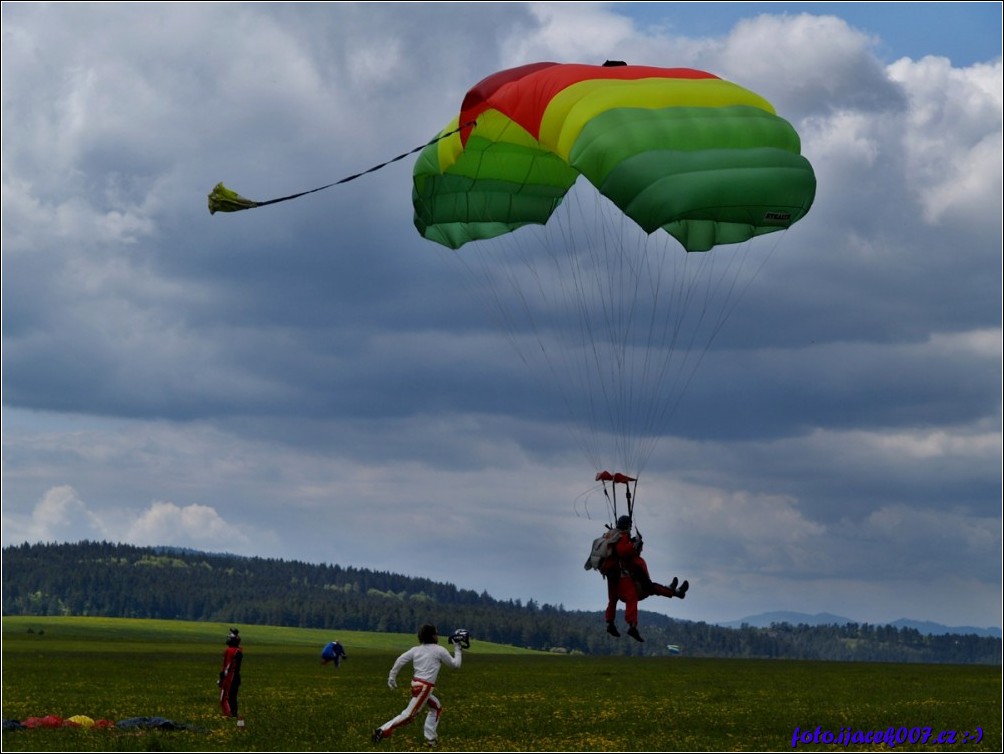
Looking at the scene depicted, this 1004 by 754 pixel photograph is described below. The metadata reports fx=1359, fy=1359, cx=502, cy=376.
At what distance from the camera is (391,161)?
25031 millimetres

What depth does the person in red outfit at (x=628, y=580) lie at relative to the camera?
23375 mm

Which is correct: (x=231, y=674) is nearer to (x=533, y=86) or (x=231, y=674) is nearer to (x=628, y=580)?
(x=628, y=580)

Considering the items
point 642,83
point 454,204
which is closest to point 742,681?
point 454,204

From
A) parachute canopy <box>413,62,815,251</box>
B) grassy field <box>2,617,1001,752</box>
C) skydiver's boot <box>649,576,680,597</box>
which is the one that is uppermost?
parachute canopy <box>413,62,815,251</box>

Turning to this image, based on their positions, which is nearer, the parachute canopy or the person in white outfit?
the person in white outfit

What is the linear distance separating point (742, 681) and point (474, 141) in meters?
34.1

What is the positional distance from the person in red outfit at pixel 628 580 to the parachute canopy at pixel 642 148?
536cm

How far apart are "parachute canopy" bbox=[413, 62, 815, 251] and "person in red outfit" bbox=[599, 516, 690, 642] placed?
17.6 ft

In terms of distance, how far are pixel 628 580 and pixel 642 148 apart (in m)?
7.42

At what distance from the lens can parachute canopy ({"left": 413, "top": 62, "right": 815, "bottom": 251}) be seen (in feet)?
73.5

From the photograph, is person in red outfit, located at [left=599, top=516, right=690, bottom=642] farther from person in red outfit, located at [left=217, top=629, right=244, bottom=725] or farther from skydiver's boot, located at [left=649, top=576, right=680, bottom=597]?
person in red outfit, located at [left=217, top=629, right=244, bottom=725]

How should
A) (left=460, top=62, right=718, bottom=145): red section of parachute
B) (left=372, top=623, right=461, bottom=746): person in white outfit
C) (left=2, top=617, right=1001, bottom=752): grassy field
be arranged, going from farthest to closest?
(left=460, top=62, right=718, bottom=145): red section of parachute → (left=2, top=617, right=1001, bottom=752): grassy field → (left=372, top=623, right=461, bottom=746): person in white outfit

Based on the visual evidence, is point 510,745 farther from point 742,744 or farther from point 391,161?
point 391,161

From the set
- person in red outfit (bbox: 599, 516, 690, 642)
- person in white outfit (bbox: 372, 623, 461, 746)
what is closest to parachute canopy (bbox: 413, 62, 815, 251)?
person in red outfit (bbox: 599, 516, 690, 642)
